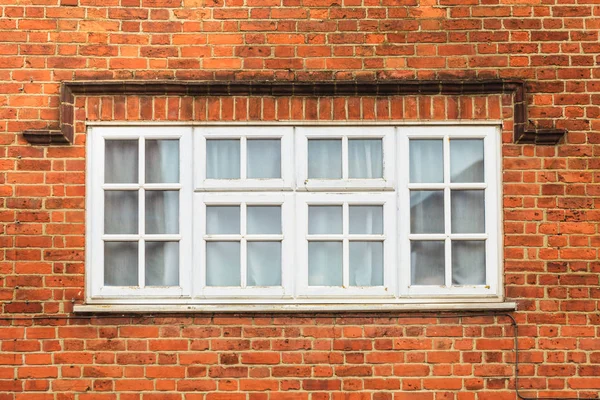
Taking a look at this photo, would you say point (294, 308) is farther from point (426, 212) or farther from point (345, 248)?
point (426, 212)

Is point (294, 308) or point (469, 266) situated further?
point (469, 266)

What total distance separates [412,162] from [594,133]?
1.33 m

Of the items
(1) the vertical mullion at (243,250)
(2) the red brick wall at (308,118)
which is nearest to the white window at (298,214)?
(1) the vertical mullion at (243,250)

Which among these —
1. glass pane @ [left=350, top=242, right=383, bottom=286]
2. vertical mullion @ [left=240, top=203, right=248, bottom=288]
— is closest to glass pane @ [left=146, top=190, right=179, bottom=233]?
vertical mullion @ [left=240, top=203, right=248, bottom=288]

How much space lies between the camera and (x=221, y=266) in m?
6.33

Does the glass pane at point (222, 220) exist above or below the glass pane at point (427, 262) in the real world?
above

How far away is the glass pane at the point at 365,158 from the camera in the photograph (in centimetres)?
636

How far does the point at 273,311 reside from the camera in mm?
6195

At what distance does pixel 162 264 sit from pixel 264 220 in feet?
2.65

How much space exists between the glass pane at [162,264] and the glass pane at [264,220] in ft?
1.87

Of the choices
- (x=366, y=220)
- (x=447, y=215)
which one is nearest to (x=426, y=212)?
(x=447, y=215)

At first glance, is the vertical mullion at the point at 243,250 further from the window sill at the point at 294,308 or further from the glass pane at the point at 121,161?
the glass pane at the point at 121,161

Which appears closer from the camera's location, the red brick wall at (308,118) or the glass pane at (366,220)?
the red brick wall at (308,118)

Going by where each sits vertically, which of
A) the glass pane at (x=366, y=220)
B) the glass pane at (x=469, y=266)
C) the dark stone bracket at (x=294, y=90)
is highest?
the dark stone bracket at (x=294, y=90)
